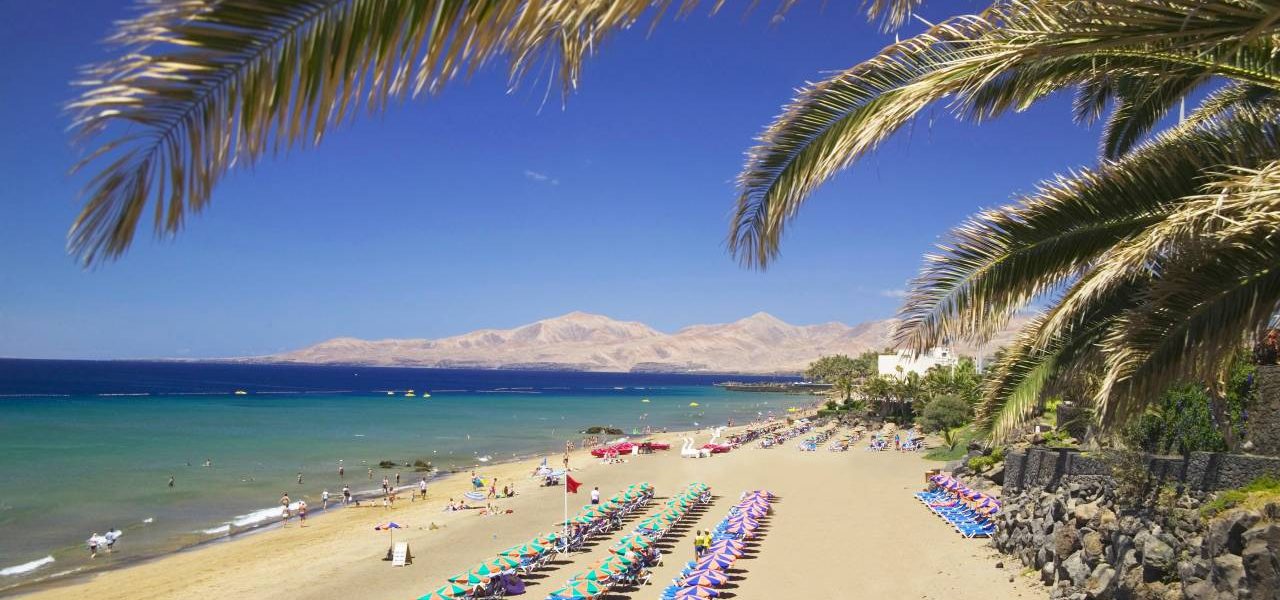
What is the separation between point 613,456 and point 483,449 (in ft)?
30.3

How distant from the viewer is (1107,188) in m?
3.61

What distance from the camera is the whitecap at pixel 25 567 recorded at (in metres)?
15.5

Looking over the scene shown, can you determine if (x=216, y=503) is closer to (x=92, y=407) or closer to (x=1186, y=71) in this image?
(x=1186, y=71)

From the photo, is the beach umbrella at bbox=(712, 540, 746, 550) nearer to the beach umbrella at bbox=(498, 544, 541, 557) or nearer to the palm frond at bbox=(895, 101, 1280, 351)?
the beach umbrella at bbox=(498, 544, 541, 557)

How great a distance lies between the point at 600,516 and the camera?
17250 mm

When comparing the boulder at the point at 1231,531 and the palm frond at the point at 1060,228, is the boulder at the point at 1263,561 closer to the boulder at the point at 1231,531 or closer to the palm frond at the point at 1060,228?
the boulder at the point at 1231,531

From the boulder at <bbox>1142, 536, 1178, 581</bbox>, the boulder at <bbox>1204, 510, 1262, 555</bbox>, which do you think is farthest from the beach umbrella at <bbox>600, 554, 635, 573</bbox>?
the boulder at <bbox>1204, 510, 1262, 555</bbox>

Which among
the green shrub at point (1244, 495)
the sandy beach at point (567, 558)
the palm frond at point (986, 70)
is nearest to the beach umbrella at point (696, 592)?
the sandy beach at point (567, 558)

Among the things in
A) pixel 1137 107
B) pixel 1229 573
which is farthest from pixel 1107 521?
pixel 1137 107

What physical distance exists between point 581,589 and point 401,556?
583 cm

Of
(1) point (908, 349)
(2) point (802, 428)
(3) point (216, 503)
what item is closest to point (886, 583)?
(1) point (908, 349)

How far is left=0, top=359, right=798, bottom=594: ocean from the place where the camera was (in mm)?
20109

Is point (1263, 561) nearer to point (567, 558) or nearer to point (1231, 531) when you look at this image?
point (1231, 531)

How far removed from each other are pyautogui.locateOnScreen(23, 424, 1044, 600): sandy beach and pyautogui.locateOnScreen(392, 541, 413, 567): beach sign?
0.69 feet
